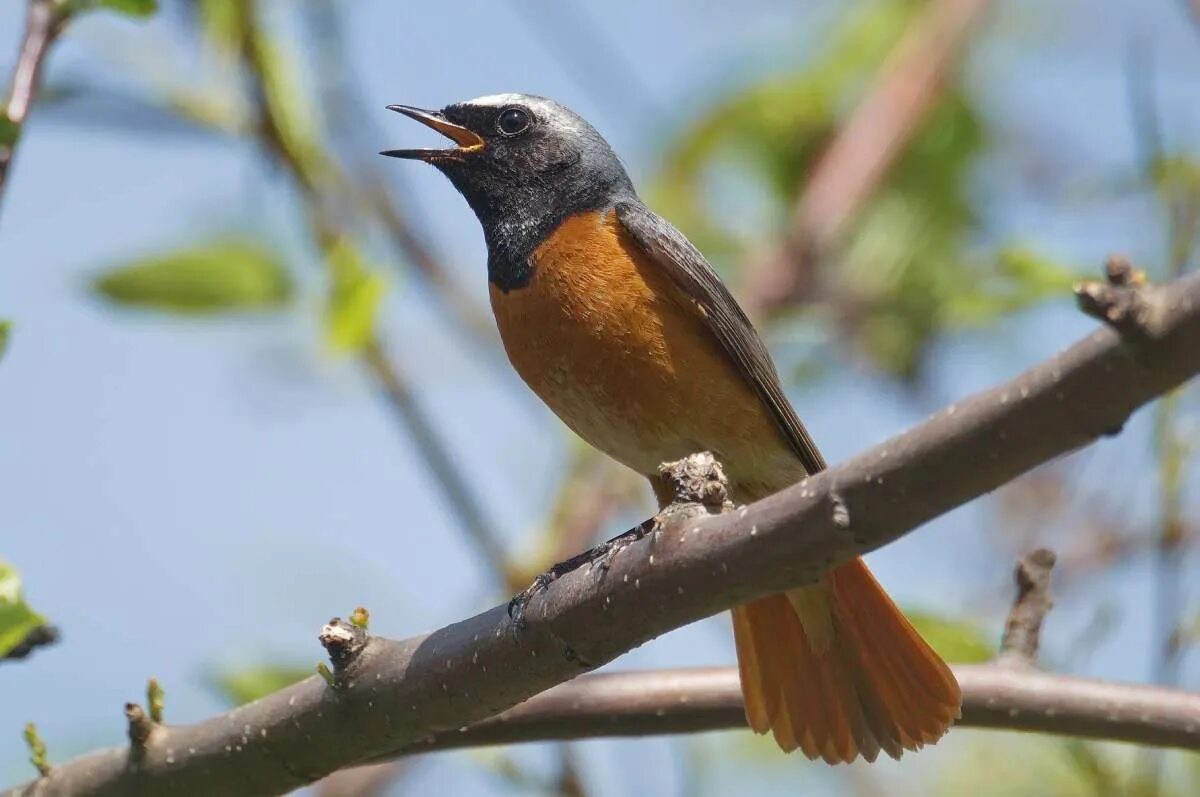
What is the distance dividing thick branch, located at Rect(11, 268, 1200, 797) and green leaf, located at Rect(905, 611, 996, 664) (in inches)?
14.5

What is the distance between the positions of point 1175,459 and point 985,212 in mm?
2492

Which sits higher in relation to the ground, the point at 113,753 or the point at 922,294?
the point at 922,294

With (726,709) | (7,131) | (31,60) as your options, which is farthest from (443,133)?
(726,709)

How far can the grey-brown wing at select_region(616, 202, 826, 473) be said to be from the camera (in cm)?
423

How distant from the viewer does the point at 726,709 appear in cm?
356

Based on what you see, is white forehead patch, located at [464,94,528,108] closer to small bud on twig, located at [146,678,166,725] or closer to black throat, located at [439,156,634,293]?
black throat, located at [439,156,634,293]

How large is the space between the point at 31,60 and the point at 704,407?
6.42 feet

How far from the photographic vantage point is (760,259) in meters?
5.97

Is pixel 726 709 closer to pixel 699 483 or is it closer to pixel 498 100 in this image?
pixel 699 483

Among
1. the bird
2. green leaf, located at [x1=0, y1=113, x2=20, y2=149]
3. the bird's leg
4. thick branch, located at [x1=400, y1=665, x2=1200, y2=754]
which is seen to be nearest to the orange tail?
the bird

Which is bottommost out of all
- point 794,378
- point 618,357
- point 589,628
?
point 589,628

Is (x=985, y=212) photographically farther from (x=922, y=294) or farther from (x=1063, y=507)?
(x=1063, y=507)

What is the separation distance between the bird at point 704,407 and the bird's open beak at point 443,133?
55 centimetres

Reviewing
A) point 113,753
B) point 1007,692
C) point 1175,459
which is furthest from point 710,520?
point 1175,459
